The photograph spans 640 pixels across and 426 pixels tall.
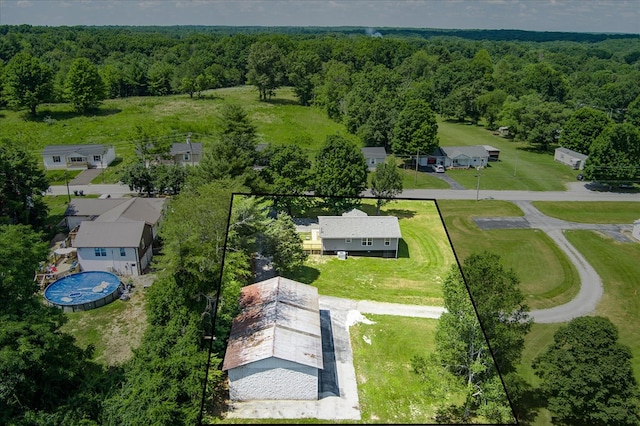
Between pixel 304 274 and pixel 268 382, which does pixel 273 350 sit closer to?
pixel 268 382

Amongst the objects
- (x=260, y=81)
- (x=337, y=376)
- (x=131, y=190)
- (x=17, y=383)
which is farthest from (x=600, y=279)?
(x=260, y=81)

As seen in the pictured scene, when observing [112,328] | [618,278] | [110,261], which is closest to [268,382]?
[112,328]

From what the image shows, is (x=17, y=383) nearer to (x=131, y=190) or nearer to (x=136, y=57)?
(x=131, y=190)

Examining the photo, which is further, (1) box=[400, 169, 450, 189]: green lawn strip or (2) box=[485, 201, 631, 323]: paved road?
(1) box=[400, 169, 450, 189]: green lawn strip

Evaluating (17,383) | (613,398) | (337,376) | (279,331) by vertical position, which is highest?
(279,331)

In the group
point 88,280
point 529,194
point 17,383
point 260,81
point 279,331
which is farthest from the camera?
point 260,81

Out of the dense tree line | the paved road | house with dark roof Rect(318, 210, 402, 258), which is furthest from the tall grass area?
house with dark roof Rect(318, 210, 402, 258)

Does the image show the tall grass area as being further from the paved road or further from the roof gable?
the roof gable
